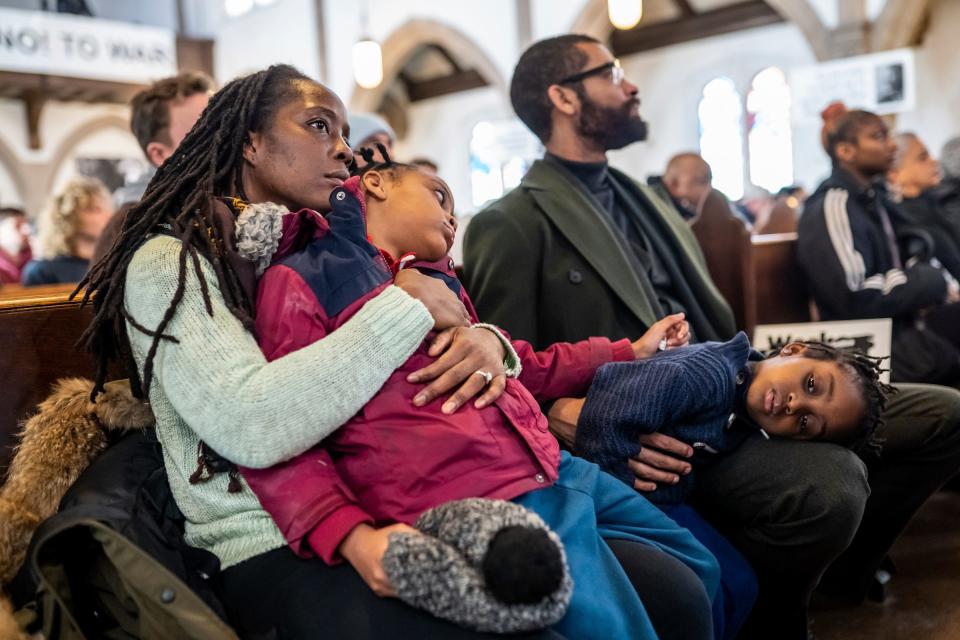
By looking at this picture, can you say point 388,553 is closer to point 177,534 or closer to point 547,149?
point 177,534

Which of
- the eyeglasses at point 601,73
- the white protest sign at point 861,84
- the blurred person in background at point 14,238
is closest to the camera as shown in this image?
the eyeglasses at point 601,73

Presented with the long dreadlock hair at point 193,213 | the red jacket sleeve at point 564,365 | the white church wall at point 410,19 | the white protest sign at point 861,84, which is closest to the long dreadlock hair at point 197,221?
the long dreadlock hair at point 193,213

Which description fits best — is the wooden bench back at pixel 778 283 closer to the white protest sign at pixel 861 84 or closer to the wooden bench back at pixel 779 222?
the wooden bench back at pixel 779 222

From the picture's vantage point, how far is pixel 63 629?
4.00ft

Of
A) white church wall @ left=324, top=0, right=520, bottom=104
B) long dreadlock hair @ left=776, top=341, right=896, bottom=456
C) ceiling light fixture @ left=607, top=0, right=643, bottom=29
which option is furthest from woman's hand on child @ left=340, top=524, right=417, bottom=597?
white church wall @ left=324, top=0, right=520, bottom=104

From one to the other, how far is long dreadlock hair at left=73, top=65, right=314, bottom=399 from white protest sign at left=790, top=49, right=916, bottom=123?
5.92 m

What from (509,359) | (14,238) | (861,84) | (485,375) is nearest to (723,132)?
(861,84)

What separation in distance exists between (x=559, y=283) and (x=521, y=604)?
48.1 inches

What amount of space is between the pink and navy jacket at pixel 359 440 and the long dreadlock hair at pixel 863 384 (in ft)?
2.22

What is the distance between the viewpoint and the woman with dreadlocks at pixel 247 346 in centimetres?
123

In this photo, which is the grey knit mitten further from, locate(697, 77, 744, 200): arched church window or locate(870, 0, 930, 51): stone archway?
locate(697, 77, 744, 200): arched church window

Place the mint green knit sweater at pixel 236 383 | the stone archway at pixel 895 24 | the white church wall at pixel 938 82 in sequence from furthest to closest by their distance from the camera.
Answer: the white church wall at pixel 938 82, the stone archway at pixel 895 24, the mint green knit sweater at pixel 236 383

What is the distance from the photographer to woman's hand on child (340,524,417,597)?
1184 mm

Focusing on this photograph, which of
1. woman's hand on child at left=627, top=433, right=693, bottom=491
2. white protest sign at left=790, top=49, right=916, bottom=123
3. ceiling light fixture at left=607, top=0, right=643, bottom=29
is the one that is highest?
ceiling light fixture at left=607, top=0, right=643, bottom=29
